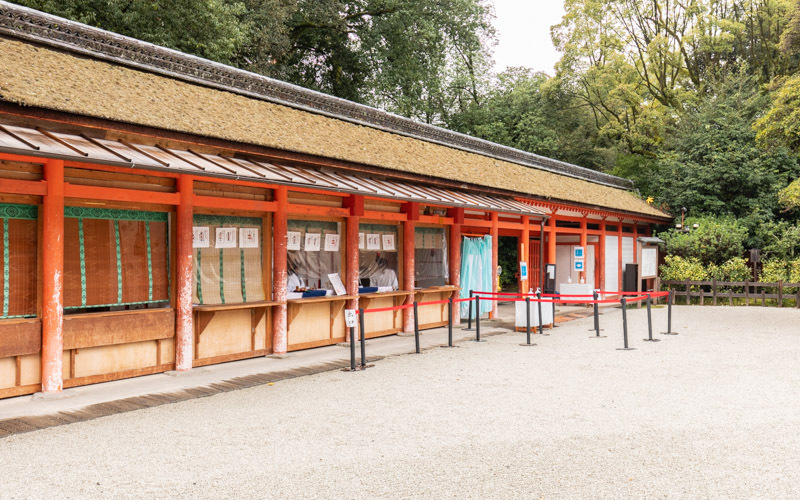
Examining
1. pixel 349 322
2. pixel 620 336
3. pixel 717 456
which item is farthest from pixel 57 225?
pixel 620 336

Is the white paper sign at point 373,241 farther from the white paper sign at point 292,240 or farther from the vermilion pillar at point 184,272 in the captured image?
the vermilion pillar at point 184,272

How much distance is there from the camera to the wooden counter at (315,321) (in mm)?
9688

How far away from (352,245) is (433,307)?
3.18 metres

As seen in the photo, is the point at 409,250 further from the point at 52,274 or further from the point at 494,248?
the point at 52,274

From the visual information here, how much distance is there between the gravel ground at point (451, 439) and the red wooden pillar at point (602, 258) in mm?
11383

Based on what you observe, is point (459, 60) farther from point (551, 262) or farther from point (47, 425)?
point (47, 425)

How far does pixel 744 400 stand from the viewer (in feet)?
22.4

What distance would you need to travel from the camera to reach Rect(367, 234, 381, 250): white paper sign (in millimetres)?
11430

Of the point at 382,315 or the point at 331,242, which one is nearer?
the point at 331,242

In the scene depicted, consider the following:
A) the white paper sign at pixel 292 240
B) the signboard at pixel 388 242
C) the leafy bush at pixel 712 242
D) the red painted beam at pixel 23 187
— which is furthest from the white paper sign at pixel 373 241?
the leafy bush at pixel 712 242

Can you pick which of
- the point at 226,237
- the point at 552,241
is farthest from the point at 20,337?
the point at 552,241

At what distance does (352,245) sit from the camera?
10.7 m

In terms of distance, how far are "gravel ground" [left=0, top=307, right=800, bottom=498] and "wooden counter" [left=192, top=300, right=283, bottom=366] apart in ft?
5.17

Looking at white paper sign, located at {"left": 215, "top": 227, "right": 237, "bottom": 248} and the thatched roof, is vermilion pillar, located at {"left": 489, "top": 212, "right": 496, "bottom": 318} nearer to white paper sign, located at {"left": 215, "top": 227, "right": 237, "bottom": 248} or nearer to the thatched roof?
the thatched roof
